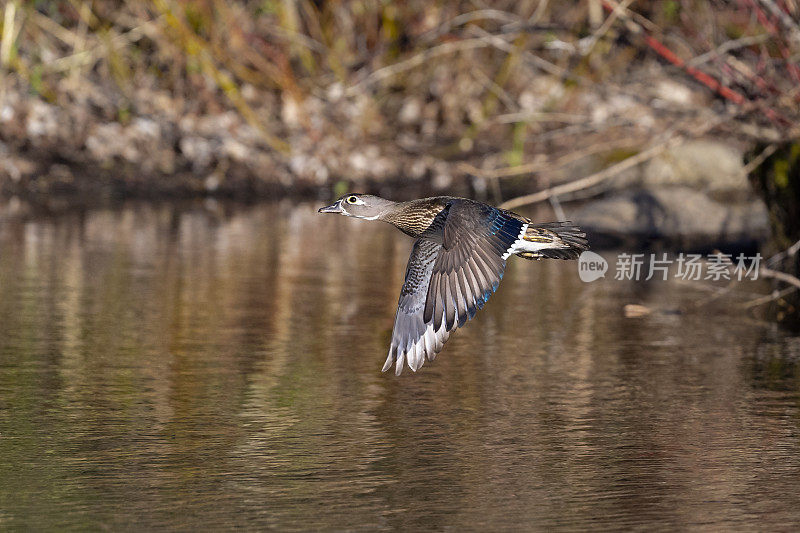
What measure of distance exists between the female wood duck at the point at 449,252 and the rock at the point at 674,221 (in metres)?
6.74

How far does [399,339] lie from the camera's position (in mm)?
8414

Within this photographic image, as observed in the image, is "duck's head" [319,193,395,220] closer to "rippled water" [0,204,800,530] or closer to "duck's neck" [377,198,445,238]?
"duck's neck" [377,198,445,238]

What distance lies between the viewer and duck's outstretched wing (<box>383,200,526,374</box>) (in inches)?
297

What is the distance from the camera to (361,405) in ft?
27.9

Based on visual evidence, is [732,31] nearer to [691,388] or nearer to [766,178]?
[766,178]

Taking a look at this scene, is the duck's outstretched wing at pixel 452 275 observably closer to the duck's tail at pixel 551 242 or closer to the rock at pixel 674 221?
the duck's tail at pixel 551 242

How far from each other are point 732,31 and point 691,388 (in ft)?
45.8

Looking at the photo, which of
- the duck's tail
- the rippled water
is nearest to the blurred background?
the rippled water

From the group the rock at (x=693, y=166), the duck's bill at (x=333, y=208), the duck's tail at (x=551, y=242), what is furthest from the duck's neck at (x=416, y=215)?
the rock at (x=693, y=166)

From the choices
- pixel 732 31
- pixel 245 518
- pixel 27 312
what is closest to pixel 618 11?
pixel 27 312

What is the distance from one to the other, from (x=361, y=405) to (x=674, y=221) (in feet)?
25.8

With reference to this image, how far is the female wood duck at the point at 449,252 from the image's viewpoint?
7590mm
